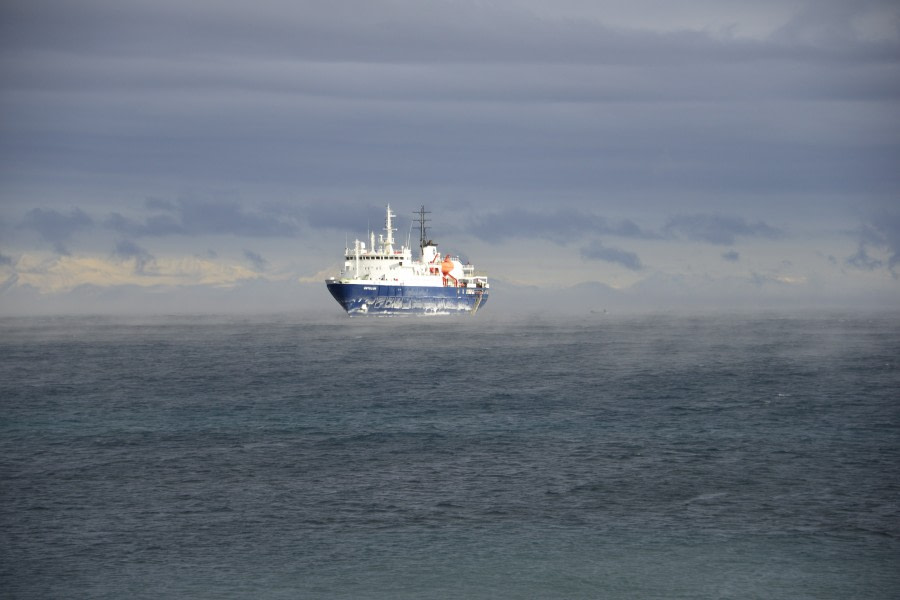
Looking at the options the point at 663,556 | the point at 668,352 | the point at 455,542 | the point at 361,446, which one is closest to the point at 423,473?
the point at 361,446

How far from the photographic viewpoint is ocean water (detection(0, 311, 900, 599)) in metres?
32.1

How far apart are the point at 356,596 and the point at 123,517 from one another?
43.8 ft

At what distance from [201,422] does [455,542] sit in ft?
116

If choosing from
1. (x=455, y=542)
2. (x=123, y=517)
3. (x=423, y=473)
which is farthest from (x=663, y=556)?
(x=123, y=517)

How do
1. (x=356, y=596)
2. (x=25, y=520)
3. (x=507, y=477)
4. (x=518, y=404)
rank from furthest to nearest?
1. (x=518, y=404)
2. (x=507, y=477)
3. (x=25, y=520)
4. (x=356, y=596)

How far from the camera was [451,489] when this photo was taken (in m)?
44.0

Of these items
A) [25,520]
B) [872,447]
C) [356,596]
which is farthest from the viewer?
[872,447]

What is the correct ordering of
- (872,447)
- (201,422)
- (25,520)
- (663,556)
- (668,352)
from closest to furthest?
(663,556), (25,520), (872,447), (201,422), (668,352)

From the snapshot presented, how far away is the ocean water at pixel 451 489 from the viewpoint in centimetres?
3212

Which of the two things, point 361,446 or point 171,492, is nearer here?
point 171,492

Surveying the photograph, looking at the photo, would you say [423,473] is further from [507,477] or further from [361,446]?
[361,446]

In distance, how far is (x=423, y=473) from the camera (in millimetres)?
47688

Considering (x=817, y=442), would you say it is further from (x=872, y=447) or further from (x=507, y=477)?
(x=507, y=477)

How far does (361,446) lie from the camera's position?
55.6m
